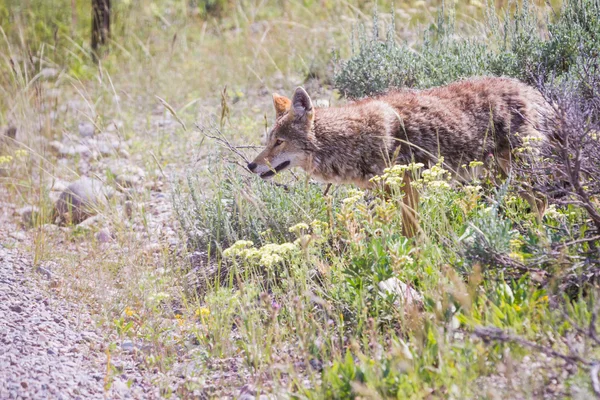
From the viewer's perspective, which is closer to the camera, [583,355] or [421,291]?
[583,355]

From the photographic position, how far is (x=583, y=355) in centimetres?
281

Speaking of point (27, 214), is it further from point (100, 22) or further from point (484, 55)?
point (100, 22)

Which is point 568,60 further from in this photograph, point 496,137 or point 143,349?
point 143,349

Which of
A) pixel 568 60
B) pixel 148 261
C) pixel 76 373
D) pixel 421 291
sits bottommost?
pixel 148 261

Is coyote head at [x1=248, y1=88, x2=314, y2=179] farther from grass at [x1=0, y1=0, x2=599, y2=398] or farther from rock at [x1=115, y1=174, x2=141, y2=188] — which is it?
rock at [x1=115, y1=174, x2=141, y2=188]

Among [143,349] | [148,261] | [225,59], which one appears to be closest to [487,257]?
[143,349]

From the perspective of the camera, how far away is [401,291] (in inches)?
149

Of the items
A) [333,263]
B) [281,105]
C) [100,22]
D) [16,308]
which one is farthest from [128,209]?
[100,22]

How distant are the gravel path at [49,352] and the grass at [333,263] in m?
0.14

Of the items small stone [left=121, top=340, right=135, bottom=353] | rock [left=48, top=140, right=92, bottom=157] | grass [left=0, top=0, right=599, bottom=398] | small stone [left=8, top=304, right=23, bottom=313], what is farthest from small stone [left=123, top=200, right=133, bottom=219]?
small stone [left=121, top=340, right=135, bottom=353]

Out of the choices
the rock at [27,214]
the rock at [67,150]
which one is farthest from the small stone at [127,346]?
the rock at [67,150]

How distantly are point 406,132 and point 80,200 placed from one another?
3251mm

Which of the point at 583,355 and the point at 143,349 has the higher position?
the point at 583,355

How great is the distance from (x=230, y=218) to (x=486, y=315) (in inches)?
108
